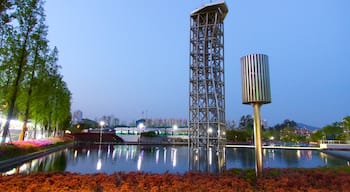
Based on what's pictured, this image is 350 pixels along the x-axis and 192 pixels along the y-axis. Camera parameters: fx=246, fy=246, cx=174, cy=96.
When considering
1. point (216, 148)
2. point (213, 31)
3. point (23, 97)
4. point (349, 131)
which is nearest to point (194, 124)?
point (216, 148)

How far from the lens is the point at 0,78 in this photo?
1823cm

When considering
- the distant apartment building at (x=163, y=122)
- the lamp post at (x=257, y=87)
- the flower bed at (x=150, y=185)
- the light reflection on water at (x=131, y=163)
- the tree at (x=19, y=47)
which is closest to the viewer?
the flower bed at (x=150, y=185)

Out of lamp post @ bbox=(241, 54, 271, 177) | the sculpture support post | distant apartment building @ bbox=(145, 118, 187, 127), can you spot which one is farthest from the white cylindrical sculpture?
distant apartment building @ bbox=(145, 118, 187, 127)

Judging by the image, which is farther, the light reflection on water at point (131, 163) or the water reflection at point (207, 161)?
the water reflection at point (207, 161)

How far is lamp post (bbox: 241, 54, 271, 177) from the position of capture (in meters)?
6.58

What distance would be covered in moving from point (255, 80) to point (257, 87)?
20 centimetres

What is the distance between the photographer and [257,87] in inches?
260

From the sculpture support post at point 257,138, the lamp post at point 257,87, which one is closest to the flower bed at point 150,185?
the sculpture support post at point 257,138

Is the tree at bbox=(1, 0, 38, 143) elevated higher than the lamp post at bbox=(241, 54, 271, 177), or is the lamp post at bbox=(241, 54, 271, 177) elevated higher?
the tree at bbox=(1, 0, 38, 143)

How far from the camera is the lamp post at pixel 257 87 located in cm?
658

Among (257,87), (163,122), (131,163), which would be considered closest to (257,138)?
(257,87)

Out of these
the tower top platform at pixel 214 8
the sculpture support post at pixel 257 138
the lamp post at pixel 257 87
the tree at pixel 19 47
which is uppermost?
the tower top platform at pixel 214 8

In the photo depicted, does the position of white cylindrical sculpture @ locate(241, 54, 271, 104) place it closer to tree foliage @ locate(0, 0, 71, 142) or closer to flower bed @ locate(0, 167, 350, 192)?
flower bed @ locate(0, 167, 350, 192)

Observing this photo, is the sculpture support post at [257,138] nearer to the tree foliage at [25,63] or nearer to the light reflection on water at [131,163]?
the light reflection on water at [131,163]
